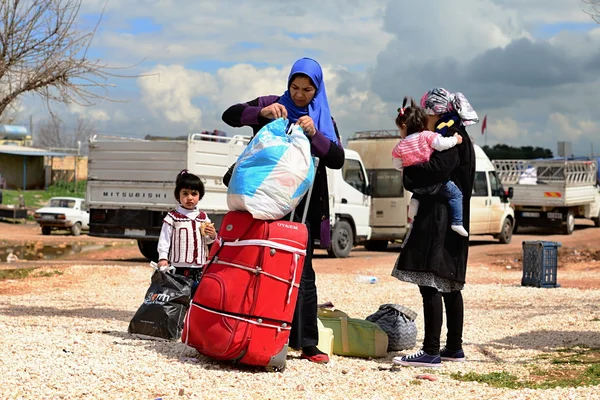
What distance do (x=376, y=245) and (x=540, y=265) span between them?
1057 centimetres

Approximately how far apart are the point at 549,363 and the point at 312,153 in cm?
235

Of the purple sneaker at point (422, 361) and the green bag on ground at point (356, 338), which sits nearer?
the purple sneaker at point (422, 361)

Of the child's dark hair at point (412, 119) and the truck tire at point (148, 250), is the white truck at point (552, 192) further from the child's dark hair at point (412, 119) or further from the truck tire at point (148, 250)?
the child's dark hair at point (412, 119)

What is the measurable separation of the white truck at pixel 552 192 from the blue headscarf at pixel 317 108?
21981 millimetres

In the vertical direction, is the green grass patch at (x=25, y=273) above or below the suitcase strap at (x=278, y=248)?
below

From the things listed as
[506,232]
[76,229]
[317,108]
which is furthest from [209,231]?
[76,229]

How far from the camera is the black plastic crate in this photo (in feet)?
42.2

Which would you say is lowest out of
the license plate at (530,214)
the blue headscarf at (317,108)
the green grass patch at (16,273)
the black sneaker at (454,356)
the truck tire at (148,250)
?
the green grass patch at (16,273)

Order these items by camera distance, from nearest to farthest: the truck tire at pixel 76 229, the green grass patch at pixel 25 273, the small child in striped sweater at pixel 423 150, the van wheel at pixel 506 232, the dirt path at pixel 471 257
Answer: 1. the small child in striped sweater at pixel 423 150
2. the green grass patch at pixel 25 273
3. the dirt path at pixel 471 257
4. the van wheel at pixel 506 232
5. the truck tire at pixel 76 229

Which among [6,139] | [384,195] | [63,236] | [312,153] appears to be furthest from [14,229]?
[6,139]

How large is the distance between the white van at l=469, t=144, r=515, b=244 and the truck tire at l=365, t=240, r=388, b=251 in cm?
232

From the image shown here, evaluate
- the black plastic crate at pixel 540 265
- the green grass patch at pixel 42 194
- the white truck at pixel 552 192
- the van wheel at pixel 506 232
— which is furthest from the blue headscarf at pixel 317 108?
the green grass patch at pixel 42 194

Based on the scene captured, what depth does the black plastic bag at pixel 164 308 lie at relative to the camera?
6555 mm

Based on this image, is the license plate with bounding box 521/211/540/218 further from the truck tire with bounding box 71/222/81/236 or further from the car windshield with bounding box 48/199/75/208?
the car windshield with bounding box 48/199/75/208
